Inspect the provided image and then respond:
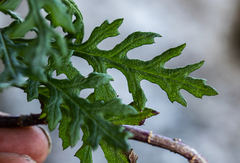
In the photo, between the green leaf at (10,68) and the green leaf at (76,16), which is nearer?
the green leaf at (10,68)

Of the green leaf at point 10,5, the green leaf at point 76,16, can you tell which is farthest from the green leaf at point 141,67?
the green leaf at point 10,5

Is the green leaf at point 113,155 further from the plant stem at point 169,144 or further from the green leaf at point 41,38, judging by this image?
the green leaf at point 41,38

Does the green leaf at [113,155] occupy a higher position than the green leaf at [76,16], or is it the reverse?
the green leaf at [76,16]

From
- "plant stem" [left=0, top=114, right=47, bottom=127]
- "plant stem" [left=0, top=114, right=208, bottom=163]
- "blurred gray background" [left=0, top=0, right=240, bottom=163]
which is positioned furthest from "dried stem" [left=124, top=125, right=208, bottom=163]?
"blurred gray background" [left=0, top=0, right=240, bottom=163]

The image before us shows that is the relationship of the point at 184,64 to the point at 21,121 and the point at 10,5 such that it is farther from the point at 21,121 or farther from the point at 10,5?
the point at 10,5

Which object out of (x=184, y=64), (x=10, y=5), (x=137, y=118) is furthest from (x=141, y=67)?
(x=184, y=64)

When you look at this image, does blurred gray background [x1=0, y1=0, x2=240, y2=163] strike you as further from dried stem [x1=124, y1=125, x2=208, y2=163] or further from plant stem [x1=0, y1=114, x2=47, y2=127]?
dried stem [x1=124, y1=125, x2=208, y2=163]
